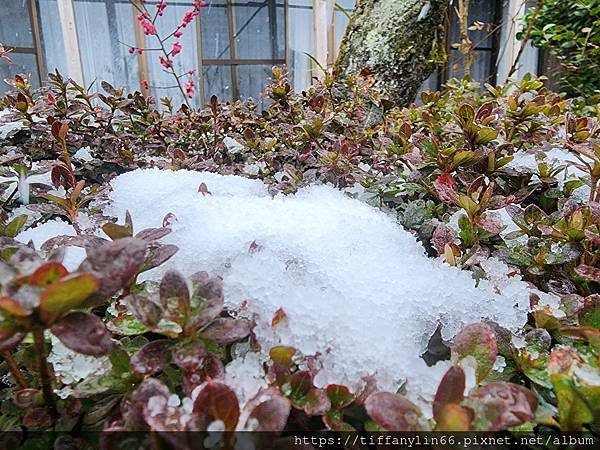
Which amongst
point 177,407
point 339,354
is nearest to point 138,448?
point 177,407

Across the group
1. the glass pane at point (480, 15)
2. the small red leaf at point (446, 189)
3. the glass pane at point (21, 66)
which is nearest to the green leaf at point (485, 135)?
the small red leaf at point (446, 189)

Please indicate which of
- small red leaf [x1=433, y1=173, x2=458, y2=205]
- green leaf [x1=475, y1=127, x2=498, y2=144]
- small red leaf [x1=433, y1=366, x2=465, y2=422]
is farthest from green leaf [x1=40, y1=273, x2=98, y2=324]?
green leaf [x1=475, y1=127, x2=498, y2=144]

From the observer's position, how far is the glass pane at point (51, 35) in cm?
414

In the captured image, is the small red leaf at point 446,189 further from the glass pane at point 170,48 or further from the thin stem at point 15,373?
the glass pane at point 170,48

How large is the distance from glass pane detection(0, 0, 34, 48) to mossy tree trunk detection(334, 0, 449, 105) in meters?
3.49

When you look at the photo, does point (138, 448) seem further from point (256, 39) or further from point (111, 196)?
point (256, 39)

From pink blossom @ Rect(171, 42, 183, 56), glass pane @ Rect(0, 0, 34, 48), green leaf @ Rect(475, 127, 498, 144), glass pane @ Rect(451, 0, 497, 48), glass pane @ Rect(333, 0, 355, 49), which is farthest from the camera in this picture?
glass pane @ Rect(451, 0, 497, 48)

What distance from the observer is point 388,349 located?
1.39 feet

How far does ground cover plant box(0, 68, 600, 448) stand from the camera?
0.31 metres

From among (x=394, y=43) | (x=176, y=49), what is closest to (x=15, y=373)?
(x=394, y=43)

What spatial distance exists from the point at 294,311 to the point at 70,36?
4.43 metres

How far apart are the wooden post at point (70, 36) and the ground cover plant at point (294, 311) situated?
3.57 m

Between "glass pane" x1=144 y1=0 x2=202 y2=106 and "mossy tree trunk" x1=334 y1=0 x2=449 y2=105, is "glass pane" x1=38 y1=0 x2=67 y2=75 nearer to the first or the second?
"glass pane" x1=144 y1=0 x2=202 y2=106

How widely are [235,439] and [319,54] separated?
15.7 feet
